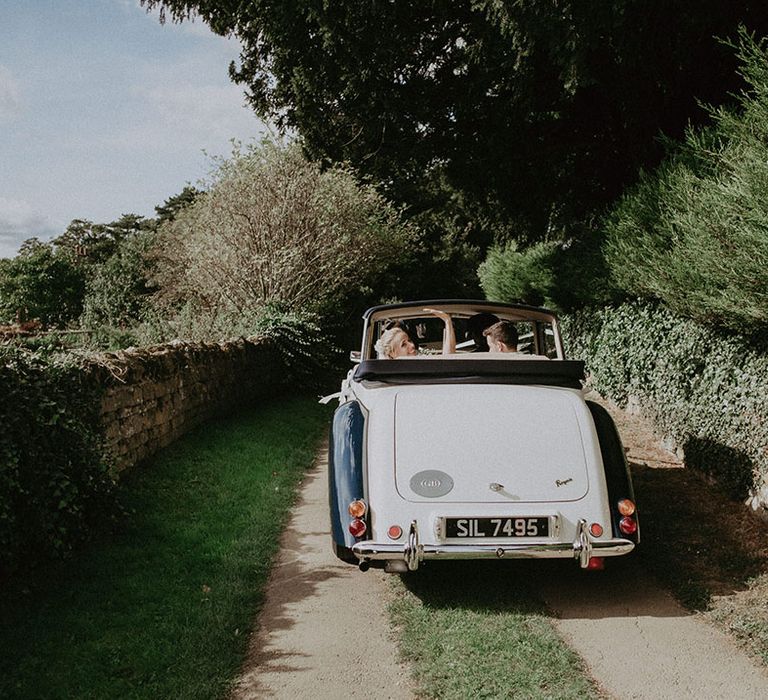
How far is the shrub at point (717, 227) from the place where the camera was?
225 inches

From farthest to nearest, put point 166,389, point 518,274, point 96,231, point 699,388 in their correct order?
point 96,231 < point 518,274 < point 166,389 < point 699,388

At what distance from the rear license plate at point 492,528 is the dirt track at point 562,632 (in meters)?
0.64

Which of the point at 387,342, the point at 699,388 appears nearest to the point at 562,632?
the point at 387,342

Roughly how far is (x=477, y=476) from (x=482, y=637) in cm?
98

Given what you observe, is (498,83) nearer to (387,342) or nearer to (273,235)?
(273,235)

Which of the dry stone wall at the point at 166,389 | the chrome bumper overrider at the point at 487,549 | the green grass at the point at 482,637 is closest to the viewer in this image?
the green grass at the point at 482,637

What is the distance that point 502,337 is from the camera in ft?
20.8

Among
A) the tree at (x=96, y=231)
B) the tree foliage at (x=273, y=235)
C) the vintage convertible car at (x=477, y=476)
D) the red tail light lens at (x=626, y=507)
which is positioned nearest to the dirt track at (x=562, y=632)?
the vintage convertible car at (x=477, y=476)

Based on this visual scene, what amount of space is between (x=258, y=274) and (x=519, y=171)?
7404mm

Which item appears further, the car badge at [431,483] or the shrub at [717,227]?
the shrub at [717,227]

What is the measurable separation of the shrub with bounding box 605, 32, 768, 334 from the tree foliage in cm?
1018

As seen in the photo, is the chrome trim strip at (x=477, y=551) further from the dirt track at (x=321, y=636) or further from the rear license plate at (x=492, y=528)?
the dirt track at (x=321, y=636)

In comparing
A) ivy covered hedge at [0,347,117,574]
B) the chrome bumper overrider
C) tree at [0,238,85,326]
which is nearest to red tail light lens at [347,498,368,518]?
the chrome bumper overrider

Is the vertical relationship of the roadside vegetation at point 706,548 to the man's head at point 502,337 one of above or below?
below
